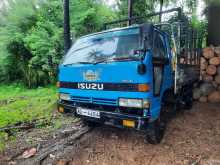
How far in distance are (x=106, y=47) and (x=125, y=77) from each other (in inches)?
33.8

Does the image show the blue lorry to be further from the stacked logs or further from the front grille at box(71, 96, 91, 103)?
the stacked logs

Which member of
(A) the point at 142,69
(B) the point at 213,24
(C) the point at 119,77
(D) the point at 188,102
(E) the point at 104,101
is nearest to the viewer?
(A) the point at 142,69

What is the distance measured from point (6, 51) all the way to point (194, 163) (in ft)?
33.9

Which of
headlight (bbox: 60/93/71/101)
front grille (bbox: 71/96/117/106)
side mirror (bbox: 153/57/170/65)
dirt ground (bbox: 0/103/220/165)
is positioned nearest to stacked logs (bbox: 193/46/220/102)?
dirt ground (bbox: 0/103/220/165)

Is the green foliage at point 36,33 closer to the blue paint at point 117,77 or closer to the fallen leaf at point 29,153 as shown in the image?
the blue paint at point 117,77

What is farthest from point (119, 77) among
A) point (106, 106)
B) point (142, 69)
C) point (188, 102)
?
point (188, 102)

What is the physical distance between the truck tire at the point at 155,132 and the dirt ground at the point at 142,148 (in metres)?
0.13

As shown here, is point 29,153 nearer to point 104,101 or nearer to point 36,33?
point 104,101

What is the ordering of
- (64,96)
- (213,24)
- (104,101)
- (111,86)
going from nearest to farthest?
(111,86) < (104,101) < (64,96) < (213,24)

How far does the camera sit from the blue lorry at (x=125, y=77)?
12.3ft

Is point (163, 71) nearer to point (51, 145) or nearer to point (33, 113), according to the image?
point (51, 145)

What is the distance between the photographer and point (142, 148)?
4.32 m

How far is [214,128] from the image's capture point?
5.21 m

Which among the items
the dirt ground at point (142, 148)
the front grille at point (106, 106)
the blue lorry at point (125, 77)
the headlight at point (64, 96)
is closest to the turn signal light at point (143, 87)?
the blue lorry at point (125, 77)
